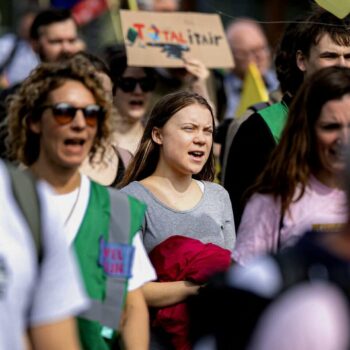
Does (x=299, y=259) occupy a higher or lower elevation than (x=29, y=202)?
lower

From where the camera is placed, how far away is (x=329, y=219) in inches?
198

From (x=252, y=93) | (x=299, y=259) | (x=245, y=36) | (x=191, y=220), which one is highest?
(x=299, y=259)

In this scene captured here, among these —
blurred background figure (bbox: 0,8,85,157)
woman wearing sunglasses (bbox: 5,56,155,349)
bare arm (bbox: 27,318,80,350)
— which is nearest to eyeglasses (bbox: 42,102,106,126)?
Result: woman wearing sunglasses (bbox: 5,56,155,349)

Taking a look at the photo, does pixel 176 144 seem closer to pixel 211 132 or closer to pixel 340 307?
pixel 211 132

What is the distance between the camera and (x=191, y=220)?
626 cm

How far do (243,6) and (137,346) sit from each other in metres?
14.8

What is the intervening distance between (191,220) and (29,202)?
2.13 metres

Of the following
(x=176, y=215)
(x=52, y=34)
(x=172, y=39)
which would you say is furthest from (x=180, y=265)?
(x=52, y=34)

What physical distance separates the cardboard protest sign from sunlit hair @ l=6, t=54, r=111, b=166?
279 cm

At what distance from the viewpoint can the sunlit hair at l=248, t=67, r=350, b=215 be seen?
5.02 meters

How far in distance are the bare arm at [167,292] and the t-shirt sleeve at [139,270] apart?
0.47m

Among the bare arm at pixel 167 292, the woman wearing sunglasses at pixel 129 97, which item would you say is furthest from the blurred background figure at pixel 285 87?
the woman wearing sunglasses at pixel 129 97

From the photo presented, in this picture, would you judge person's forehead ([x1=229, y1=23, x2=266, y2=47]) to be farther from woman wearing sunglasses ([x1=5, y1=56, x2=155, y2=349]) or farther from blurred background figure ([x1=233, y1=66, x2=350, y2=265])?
blurred background figure ([x1=233, y1=66, x2=350, y2=265])

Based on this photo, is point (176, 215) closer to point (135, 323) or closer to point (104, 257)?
point (135, 323)
